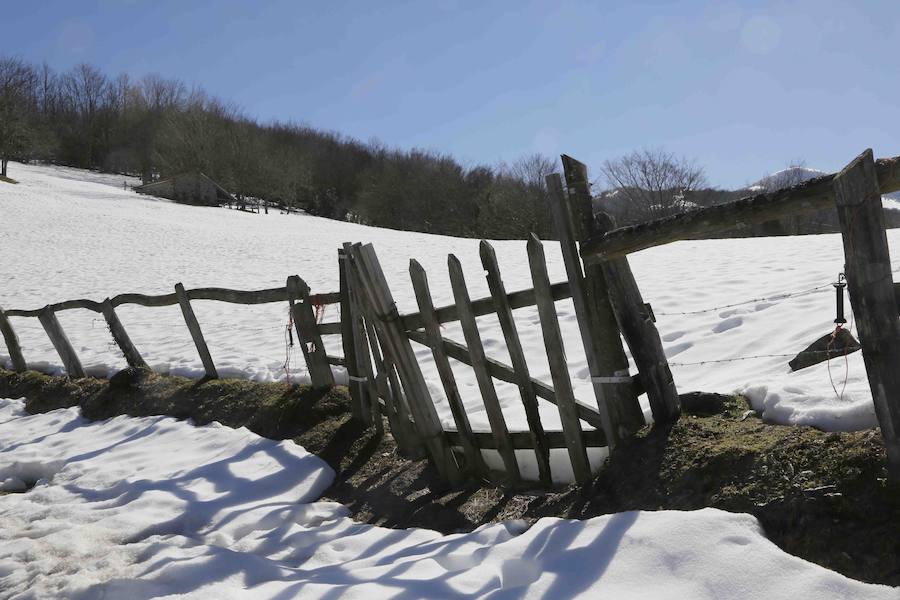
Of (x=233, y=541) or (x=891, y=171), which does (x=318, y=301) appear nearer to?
(x=233, y=541)

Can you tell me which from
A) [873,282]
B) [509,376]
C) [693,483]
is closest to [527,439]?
[509,376]

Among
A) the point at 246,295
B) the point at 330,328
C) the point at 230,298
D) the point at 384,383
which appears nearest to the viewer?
the point at 384,383

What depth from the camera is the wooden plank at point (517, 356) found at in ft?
13.9

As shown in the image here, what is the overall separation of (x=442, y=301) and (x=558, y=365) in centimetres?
799

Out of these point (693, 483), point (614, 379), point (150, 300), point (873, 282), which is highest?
point (150, 300)

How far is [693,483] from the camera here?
335 cm

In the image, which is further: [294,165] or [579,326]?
[294,165]

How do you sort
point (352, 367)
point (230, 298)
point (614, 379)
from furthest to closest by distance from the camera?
1. point (230, 298)
2. point (352, 367)
3. point (614, 379)

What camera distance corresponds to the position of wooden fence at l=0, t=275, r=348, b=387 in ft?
21.1

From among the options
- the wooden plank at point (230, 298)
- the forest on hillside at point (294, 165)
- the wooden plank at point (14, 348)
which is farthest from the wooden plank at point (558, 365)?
the forest on hillside at point (294, 165)

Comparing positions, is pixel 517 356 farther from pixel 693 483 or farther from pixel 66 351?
pixel 66 351

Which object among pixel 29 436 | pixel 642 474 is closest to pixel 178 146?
pixel 29 436

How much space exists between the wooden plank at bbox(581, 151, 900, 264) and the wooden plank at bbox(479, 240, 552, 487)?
0.64m

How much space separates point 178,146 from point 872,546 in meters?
69.4
